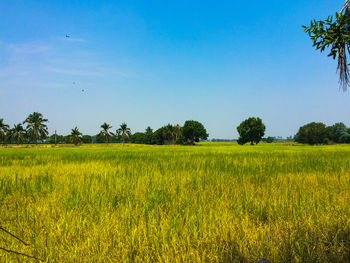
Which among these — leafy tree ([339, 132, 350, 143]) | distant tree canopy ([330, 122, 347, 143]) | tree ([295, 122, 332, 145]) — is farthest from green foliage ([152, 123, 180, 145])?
distant tree canopy ([330, 122, 347, 143])

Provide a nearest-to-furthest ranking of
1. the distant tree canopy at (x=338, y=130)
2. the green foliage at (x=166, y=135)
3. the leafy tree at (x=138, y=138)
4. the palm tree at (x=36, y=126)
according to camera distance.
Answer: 1. the palm tree at (x=36, y=126)
2. the green foliage at (x=166, y=135)
3. the distant tree canopy at (x=338, y=130)
4. the leafy tree at (x=138, y=138)

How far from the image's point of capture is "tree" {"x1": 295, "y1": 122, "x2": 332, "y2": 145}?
86.0 metres

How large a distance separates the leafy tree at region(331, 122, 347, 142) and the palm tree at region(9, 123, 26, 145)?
537 ft

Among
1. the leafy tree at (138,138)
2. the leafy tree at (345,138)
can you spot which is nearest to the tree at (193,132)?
the leafy tree at (138,138)

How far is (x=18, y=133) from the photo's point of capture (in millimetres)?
79312

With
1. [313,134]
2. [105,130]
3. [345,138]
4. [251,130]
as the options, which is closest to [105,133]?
[105,130]

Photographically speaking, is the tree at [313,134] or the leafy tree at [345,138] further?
the leafy tree at [345,138]

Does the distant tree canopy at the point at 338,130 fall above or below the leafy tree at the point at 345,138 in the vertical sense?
above

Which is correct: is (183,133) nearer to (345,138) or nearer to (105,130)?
(105,130)

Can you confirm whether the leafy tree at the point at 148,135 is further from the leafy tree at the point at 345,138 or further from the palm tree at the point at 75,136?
the leafy tree at the point at 345,138

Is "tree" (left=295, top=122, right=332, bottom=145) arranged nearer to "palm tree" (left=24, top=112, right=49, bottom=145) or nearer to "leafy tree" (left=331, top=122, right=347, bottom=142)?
"leafy tree" (left=331, top=122, right=347, bottom=142)

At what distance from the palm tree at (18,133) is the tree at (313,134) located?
122 m

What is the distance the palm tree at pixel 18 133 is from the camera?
7894 cm

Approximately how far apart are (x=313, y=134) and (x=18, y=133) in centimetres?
12390
